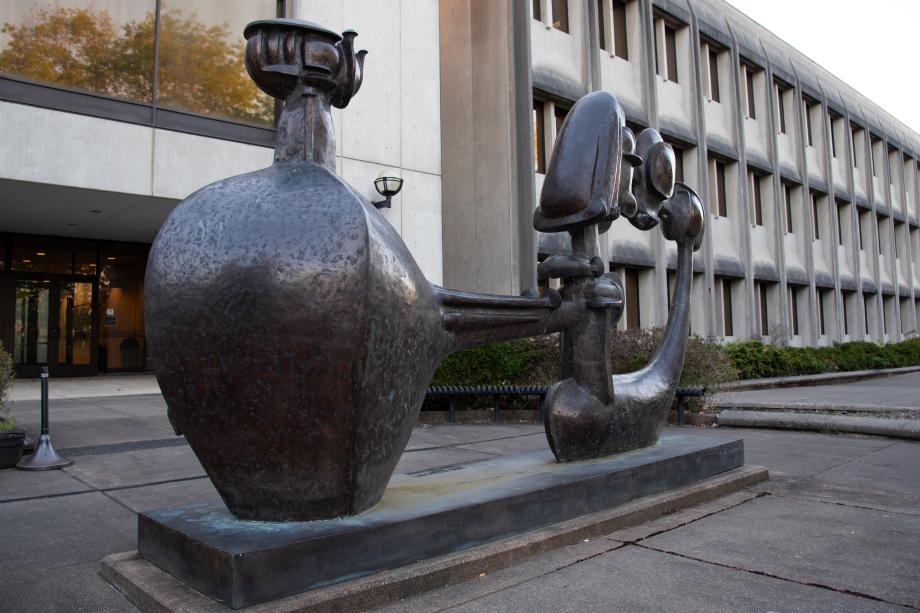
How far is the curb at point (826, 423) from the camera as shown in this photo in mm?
7670

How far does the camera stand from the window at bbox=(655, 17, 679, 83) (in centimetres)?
2006

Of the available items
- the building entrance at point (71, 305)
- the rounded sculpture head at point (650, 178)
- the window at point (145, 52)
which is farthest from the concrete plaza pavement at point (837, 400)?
the building entrance at point (71, 305)

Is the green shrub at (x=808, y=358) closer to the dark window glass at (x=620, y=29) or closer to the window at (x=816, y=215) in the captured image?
the window at (x=816, y=215)

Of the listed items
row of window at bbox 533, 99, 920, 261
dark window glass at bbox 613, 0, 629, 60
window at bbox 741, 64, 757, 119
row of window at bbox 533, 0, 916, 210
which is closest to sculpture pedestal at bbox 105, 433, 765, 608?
row of window at bbox 533, 99, 920, 261

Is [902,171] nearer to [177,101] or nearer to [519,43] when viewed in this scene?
[519,43]

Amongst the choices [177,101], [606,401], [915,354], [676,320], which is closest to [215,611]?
[606,401]

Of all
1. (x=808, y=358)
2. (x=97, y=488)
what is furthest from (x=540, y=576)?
(x=808, y=358)

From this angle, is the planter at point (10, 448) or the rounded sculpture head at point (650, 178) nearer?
the rounded sculpture head at point (650, 178)

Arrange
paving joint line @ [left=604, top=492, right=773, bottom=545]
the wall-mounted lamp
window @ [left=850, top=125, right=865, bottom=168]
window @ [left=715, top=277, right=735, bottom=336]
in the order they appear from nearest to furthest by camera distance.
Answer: paving joint line @ [left=604, top=492, right=773, bottom=545], the wall-mounted lamp, window @ [left=715, top=277, right=735, bottom=336], window @ [left=850, top=125, right=865, bottom=168]

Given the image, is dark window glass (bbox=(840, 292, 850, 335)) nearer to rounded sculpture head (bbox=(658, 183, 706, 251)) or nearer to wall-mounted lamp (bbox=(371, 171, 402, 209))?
wall-mounted lamp (bbox=(371, 171, 402, 209))

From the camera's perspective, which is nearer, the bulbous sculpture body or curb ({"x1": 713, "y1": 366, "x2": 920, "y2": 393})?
the bulbous sculpture body

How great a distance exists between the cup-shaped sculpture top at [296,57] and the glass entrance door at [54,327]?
599 inches

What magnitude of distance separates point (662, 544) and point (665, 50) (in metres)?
19.6

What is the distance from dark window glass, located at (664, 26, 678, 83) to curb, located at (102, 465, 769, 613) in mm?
19301
